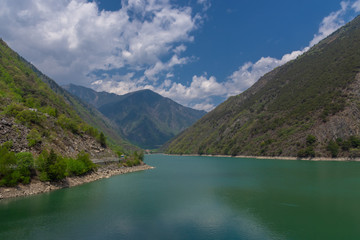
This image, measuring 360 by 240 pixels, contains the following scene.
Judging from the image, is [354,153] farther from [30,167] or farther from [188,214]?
[30,167]

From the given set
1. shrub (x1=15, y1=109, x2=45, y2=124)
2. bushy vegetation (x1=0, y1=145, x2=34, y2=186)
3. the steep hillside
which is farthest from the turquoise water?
shrub (x1=15, y1=109, x2=45, y2=124)

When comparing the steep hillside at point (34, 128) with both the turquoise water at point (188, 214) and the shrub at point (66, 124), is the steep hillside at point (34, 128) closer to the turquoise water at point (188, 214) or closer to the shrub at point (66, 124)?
the shrub at point (66, 124)

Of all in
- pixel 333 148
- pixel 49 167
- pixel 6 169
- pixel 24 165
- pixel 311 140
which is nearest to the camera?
pixel 6 169

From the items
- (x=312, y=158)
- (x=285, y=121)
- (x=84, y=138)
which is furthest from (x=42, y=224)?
(x=285, y=121)

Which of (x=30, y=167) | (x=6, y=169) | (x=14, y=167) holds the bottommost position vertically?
→ (x=30, y=167)

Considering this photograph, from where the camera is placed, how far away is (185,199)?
54.9 m

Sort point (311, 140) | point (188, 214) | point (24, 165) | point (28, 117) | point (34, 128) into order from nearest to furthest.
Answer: point (188, 214), point (24, 165), point (34, 128), point (28, 117), point (311, 140)

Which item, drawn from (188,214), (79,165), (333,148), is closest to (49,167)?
(79,165)

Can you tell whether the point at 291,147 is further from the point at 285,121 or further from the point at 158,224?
the point at 158,224

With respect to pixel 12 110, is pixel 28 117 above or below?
below

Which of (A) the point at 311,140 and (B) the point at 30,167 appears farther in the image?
(A) the point at 311,140

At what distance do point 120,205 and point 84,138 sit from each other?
63.9 meters

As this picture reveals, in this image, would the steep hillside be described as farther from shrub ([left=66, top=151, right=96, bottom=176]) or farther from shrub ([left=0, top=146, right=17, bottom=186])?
shrub ([left=0, top=146, right=17, bottom=186])

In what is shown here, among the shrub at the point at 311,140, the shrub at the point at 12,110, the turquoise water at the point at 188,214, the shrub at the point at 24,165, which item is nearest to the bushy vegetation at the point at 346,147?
the shrub at the point at 311,140
